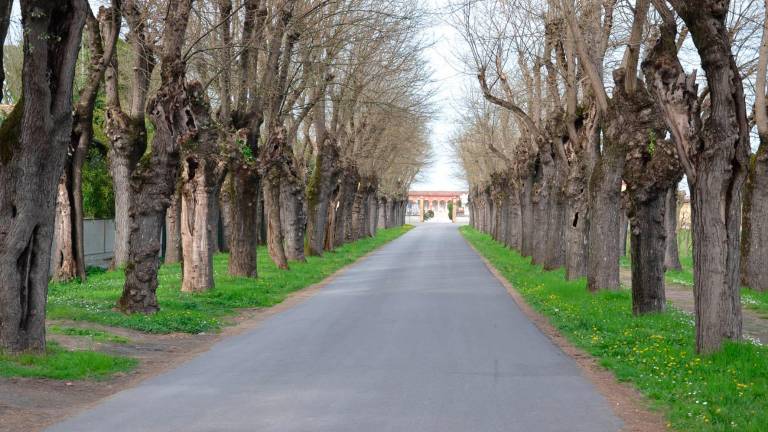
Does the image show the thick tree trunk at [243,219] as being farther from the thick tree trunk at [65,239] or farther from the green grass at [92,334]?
A: the green grass at [92,334]

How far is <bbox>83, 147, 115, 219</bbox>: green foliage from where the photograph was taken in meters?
32.5

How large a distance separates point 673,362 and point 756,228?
11.9 m

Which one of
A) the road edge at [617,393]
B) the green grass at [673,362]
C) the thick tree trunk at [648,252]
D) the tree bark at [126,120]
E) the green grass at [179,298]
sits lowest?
the road edge at [617,393]

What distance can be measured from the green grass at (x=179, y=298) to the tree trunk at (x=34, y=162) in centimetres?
348

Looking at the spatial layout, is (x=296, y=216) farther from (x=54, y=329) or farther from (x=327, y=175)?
(x=54, y=329)

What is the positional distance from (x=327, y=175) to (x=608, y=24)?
61.3 feet

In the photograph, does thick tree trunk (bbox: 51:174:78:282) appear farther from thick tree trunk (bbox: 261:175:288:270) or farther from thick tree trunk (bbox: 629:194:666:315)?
thick tree trunk (bbox: 629:194:666:315)

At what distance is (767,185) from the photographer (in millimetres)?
20422

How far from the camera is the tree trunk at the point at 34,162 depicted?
33.1 feet

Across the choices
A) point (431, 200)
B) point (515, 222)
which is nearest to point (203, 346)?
point (515, 222)

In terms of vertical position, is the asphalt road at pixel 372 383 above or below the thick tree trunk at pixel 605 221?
below

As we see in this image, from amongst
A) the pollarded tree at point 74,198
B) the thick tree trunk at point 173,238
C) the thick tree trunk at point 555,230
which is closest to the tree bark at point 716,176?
the pollarded tree at point 74,198

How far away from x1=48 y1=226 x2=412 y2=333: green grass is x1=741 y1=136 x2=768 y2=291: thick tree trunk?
419 inches

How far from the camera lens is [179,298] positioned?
712 inches
